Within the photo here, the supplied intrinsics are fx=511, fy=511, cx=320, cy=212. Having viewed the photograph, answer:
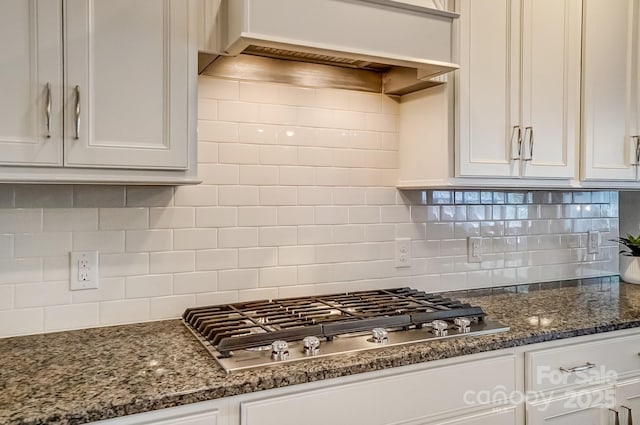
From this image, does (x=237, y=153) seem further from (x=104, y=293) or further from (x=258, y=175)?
(x=104, y=293)

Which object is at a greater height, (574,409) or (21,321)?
(21,321)

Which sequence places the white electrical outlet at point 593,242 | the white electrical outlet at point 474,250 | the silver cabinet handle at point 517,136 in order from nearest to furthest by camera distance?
the silver cabinet handle at point 517,136
the white electrical outlet at point 474,250
the white electrical outlet at point 593,242

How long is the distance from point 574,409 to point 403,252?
0.85m

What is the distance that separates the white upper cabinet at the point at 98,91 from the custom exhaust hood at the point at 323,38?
0.12 meters

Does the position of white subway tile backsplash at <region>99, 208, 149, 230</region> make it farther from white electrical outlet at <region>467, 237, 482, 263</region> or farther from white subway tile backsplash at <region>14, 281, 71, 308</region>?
white electrical outlet at <region>467, 237, 482, 263</region>

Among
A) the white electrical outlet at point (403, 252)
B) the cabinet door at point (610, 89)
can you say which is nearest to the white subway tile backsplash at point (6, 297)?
the white electrical outlet at point (403, 252)

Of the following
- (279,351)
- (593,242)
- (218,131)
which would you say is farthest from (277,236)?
(593,242)

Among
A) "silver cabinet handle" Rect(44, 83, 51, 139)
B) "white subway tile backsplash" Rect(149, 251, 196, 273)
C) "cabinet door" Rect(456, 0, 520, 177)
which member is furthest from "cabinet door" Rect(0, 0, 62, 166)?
"cabinet door" Rect(456, 0, 520, 177)

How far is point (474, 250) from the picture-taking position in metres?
2.35

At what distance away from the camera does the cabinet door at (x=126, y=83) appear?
1343mm

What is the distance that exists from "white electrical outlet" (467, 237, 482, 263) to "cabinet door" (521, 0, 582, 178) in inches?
16.6

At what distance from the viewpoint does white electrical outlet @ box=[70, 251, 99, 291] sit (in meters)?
1.64

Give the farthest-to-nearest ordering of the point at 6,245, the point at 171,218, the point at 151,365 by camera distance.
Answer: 1. the point at 171,218
2. the point at 6,245
3. the point at 151,365

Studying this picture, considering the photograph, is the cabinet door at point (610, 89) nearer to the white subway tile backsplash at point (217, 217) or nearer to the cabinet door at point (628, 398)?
the cabinet door at point (628, 398)
